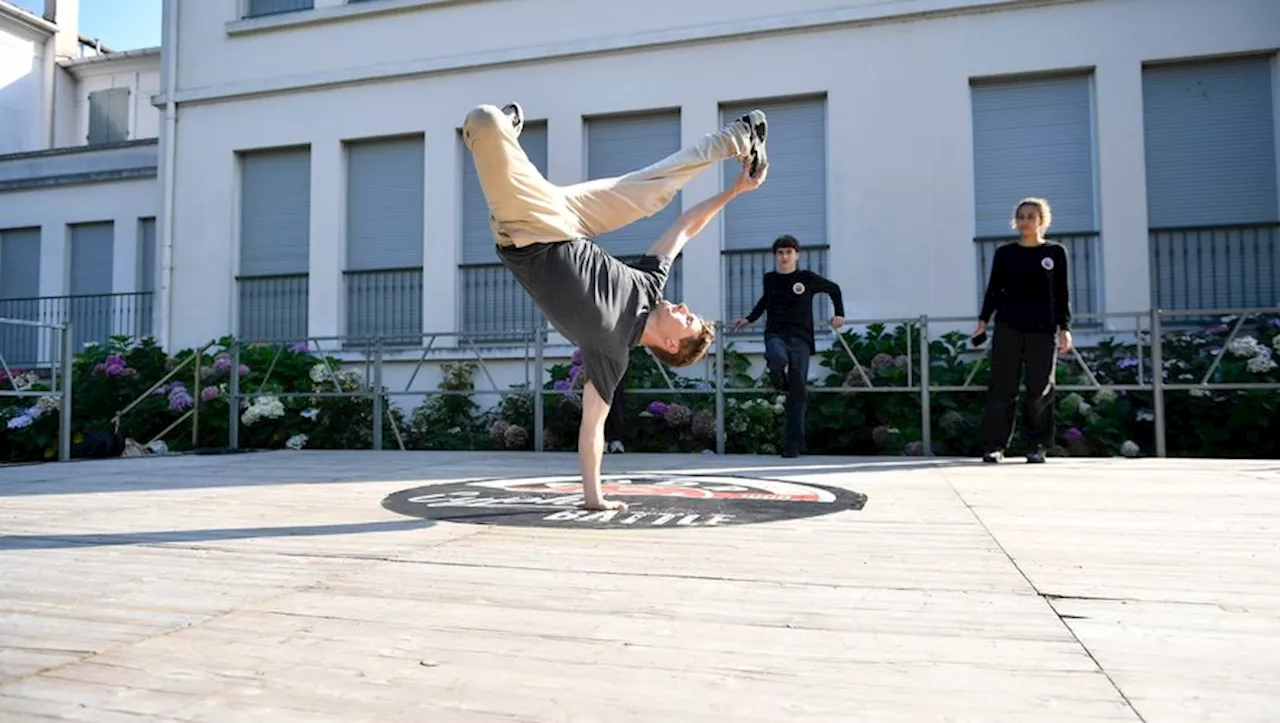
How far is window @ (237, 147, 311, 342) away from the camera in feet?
32.5

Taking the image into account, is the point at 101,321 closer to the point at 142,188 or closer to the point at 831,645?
the point at 142,188

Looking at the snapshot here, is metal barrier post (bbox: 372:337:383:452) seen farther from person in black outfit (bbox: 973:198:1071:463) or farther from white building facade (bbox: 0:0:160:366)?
white building facade (bbox: 0:0:160:366)

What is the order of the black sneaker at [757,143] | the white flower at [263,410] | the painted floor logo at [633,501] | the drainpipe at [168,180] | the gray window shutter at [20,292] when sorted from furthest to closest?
the gray window shutter at [20,292] → the drainpipe at [168,180] → the white flower at [263,410] → the black sneaker at [757,143] → the painted floor logo at [633,501]

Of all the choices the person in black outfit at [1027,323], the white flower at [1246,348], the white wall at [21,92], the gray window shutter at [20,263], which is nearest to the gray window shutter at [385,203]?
the gray window shutter at [20,263]

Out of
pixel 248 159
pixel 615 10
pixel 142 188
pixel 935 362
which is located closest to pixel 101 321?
pixel 142 188

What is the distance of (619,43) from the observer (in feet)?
29.2

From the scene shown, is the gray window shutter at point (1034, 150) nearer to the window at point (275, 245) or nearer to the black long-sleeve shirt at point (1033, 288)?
the black long-sleeve shirt at point (1033, 288)

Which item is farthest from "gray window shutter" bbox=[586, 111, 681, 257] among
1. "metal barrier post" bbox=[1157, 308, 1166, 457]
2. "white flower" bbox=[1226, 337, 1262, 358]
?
"white flower" bbox=[1226, 337, 1262, 358]

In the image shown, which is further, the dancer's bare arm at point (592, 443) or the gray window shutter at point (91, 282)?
the gray window shutter at point (91, 282)

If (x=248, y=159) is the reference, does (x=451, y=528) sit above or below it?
below

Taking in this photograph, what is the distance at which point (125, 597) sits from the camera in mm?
1719

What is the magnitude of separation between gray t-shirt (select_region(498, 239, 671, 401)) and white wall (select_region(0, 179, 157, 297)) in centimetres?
1084

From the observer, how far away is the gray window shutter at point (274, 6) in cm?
1030

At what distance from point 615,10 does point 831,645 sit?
8.77m
